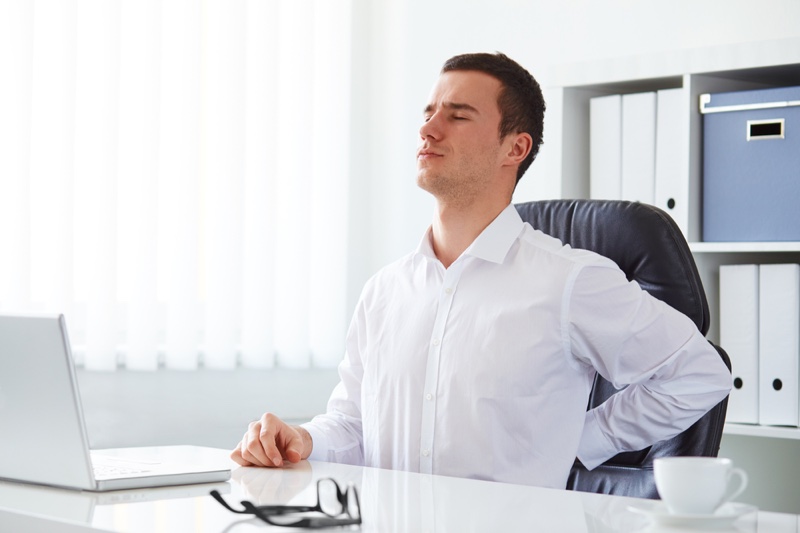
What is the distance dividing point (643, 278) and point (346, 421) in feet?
1.84

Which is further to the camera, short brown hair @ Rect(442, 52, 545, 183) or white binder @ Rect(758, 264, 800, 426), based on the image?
white binder @ Rect(758, 264, 800, 426)

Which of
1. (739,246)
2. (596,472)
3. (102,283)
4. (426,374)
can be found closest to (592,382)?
(596,472)

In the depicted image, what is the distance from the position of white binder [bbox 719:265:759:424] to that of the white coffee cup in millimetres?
1287

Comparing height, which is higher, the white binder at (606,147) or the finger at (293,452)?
the white binder at (606,147)

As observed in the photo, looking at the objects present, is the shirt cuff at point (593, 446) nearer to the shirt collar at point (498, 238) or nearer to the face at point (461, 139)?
the shirt collar at point (498, 238)

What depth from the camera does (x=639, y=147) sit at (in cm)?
234

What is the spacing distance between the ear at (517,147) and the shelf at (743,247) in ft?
1.72

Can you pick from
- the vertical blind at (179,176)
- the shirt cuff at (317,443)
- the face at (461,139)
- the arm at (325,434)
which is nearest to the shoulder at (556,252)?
the face at (461,139)

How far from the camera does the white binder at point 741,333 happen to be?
84.3 inches

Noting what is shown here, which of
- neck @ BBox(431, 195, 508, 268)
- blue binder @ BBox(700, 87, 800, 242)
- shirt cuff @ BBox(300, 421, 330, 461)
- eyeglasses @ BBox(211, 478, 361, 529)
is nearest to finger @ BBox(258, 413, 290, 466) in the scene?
shirt cuff @ BBox(300, 421, 330, 461)

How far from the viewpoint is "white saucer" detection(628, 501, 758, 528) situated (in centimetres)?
91

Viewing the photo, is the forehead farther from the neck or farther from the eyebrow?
the neck

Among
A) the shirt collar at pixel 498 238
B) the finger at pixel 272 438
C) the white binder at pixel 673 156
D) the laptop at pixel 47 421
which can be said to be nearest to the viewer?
the laptop at pixel 47 421

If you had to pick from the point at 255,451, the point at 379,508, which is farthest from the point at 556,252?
the point at 379,508
